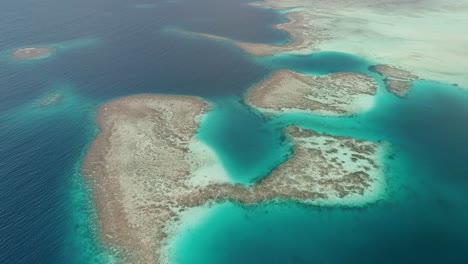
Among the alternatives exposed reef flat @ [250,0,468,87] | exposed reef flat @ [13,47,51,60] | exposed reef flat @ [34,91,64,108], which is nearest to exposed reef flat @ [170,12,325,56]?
exposed reef flat @ [250,0,468,87]

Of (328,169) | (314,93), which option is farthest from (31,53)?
(328,169)

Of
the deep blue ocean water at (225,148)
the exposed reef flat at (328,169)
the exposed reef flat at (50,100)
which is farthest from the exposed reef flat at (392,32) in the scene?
the exposed reef flat at (50,100)

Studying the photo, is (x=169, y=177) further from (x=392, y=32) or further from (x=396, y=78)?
(x=392, y=32)

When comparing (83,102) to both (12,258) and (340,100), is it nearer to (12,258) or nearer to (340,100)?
(12,258)

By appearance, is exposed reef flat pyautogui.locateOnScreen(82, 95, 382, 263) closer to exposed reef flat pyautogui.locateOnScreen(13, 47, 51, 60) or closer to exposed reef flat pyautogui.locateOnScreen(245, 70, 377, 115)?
exposed reef flat pyautogui.locateOnScreen(245, 70, 377, 115)

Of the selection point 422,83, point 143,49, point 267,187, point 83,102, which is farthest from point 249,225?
point 143,49

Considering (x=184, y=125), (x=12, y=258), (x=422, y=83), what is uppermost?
(x=422, y=83)
